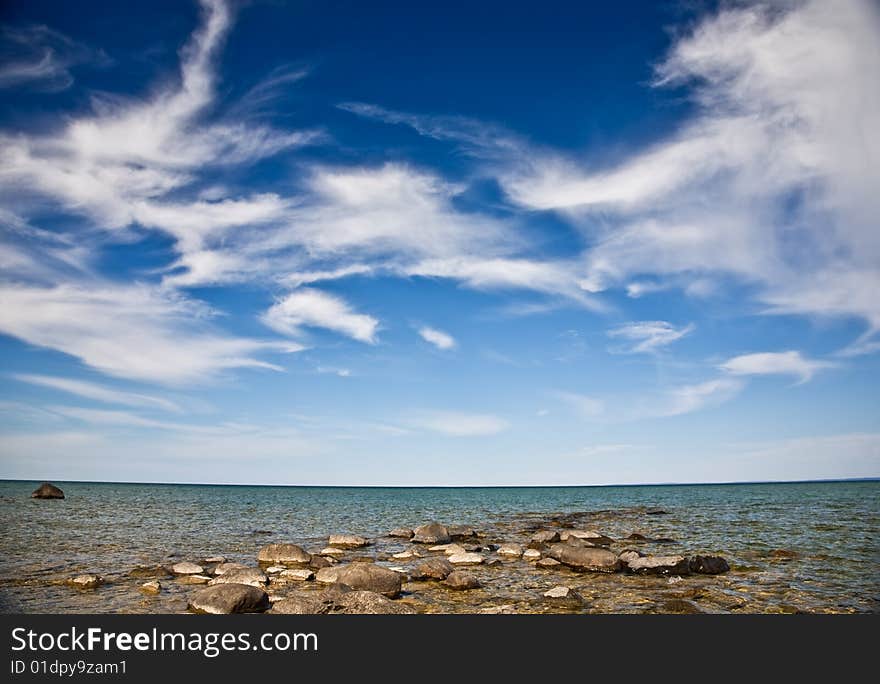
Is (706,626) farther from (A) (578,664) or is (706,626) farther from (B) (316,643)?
(B) (316,643)

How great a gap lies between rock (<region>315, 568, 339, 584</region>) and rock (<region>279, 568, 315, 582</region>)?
30 centimetres

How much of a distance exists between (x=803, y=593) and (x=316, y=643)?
16.6 meters

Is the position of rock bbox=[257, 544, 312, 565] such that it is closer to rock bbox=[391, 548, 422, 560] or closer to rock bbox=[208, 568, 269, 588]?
rock bbox=[208, 568, 269, 588]

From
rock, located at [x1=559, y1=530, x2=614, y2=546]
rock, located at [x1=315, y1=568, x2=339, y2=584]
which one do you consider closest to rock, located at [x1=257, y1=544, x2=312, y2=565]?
rock, located at [x1=315, y1=568, x2=339, y2=584]

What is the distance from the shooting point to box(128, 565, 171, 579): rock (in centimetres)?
1991

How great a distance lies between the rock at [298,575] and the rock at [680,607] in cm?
1296

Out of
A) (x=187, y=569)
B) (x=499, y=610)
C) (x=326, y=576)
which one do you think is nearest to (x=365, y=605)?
(x=499, y=610)

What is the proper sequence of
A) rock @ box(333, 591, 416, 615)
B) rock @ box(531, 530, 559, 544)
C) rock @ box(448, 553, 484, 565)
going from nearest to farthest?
rock @ box(333, 591, 416, 615) < rock @ box(448, 553, 484, 565) < rock @ box(531, 530, 559, 544)

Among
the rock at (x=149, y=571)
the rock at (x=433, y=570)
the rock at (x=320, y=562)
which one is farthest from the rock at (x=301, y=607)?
the rock at (x=149, y=571)

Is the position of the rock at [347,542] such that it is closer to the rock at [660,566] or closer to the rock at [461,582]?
the rock at [461,582]

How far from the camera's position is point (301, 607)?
561 inches

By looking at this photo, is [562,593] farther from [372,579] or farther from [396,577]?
[372,579]

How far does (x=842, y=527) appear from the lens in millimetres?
35688

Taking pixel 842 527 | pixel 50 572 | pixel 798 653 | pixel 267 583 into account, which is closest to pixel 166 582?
pixel 267 583
